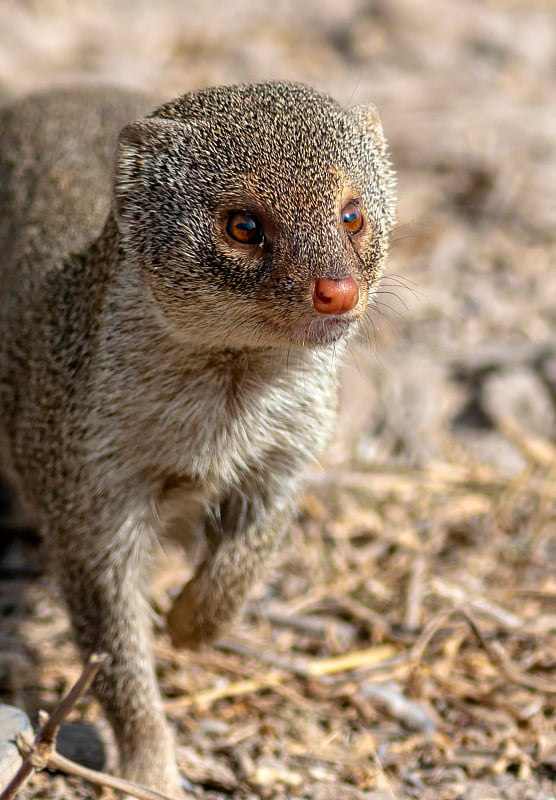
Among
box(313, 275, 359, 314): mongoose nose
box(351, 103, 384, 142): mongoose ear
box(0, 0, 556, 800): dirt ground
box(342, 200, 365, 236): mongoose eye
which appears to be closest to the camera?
box(313, 275, 359, 314): mongoose nose

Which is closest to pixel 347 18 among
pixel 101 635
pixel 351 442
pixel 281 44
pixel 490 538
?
pixel 281 44

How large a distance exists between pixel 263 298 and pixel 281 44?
5500 millimetres

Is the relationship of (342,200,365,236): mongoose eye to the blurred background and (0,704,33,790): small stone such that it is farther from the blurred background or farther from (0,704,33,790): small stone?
the blurred background

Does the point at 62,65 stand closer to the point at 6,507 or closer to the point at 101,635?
the point at 6,507

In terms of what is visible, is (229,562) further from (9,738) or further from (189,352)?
(9,738)

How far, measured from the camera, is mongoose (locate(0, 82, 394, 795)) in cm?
289

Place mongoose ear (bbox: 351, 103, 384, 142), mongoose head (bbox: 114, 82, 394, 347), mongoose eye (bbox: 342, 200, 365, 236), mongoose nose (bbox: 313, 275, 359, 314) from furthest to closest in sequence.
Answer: mongoose ear (bbox: 351, 103, 384, 142) → mongoose eye (bbox: 342, 200, 365, 236) → mongoose head (bbox: 114, 82, 394, 347) → mongoose nose (bbox: 313, 275, 359, 314)

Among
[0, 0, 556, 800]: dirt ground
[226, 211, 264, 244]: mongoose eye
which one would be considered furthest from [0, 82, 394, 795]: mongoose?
[0, 0, 556, 800]: dirt ground

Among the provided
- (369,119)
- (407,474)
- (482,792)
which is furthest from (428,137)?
(482,792)

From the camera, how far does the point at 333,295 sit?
2719mm

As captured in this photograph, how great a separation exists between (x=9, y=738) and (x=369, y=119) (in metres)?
2.14

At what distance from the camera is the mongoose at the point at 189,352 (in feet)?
9.50

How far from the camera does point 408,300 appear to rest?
19.6 ft

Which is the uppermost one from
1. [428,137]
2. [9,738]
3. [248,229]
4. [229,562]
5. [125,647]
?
[428,137]
